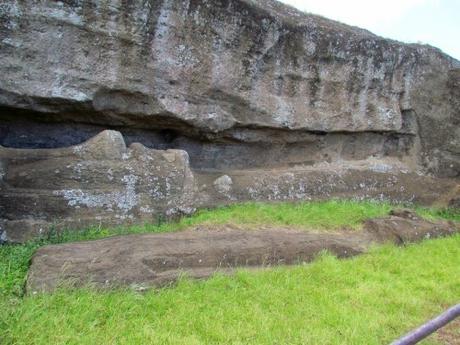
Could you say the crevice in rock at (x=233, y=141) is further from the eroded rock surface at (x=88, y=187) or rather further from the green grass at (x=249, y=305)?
the green grass at (x=249, y=305)

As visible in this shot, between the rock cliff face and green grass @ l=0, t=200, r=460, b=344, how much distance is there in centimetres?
114

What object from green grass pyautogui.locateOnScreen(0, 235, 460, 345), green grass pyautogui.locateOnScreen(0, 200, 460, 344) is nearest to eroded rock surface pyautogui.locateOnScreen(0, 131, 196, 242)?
green grass pyautogui.locateOnScreen(0, 200, 460, 344)

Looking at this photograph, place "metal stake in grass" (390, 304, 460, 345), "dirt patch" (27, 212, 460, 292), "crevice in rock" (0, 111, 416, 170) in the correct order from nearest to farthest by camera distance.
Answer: "metal stake in grass" (390, 304, 460, 345) < "dirt patch" (27, 212, 460, 292) < "crevice in rock" (0, 111, 416, 170)

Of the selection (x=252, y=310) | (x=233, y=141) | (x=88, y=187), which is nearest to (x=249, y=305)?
(x=252, y=310)

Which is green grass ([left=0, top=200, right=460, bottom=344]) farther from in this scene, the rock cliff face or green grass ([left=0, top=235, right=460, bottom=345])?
the rock cliff face

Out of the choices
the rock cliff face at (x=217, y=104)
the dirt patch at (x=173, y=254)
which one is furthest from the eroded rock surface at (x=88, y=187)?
the dirt patch at (x=173, y=254)

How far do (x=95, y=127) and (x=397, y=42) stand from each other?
23.2 feet

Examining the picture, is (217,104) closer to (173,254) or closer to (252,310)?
(173,254)

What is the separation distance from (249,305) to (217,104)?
4626 mm

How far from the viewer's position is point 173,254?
5105mm

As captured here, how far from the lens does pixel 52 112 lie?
7164mm

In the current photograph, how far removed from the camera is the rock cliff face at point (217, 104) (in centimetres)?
657

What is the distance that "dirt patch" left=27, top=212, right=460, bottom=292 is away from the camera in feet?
14.5

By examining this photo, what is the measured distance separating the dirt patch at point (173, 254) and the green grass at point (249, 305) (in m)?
0.20
